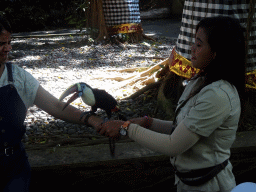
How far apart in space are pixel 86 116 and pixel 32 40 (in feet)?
28.4

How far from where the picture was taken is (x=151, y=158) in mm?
2480

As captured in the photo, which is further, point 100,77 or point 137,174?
point 100,77

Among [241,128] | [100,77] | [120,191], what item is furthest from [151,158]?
[100,77]

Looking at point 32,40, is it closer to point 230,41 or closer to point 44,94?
point 44,94

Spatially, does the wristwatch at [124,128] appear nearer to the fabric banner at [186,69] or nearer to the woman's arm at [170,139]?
the woman's arm at [170,139]

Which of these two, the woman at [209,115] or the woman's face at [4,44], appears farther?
the woman's face at [4,44]

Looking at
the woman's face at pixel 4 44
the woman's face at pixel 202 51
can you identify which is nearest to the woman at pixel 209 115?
the woman's face at pixel 202 51

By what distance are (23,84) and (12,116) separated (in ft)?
0.70

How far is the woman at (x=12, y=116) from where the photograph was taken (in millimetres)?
1698

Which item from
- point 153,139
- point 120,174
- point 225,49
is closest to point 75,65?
point 120,174

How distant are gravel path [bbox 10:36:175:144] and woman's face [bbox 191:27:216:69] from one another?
1.95 m

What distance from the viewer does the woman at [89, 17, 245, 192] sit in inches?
54.6

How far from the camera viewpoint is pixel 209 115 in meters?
1.38

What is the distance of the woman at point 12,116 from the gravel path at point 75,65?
4.73 feet
